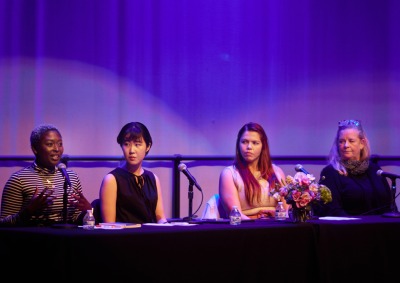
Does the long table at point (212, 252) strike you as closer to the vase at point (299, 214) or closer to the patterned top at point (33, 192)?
the vase at point (299, 214)

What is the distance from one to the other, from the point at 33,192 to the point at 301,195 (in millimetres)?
1803

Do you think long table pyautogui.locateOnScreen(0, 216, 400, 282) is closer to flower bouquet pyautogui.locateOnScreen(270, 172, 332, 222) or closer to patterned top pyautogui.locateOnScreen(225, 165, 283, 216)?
flower bouquet pyautogui.locateOnScreen(270, 172, 332, 222)

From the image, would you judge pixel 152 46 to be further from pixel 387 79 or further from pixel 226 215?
pixel 387 79

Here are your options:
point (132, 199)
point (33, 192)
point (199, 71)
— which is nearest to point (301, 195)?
point (132, 199)

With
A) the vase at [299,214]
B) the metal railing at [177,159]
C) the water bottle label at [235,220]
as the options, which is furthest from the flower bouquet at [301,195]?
the metal railing at [177,159]

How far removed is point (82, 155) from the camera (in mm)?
5832

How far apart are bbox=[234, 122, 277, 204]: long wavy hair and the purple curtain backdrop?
1.39 m

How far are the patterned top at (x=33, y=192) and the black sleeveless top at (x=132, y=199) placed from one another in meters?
0.31

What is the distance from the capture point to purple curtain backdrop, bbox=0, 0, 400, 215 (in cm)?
580

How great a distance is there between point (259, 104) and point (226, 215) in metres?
1.90

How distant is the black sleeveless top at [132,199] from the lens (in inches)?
171

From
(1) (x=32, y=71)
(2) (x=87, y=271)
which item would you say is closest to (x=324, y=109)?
(1) (x=32, y=71)

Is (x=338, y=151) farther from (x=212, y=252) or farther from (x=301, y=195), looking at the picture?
(x=212, y=252)

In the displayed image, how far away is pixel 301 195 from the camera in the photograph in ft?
12.5
